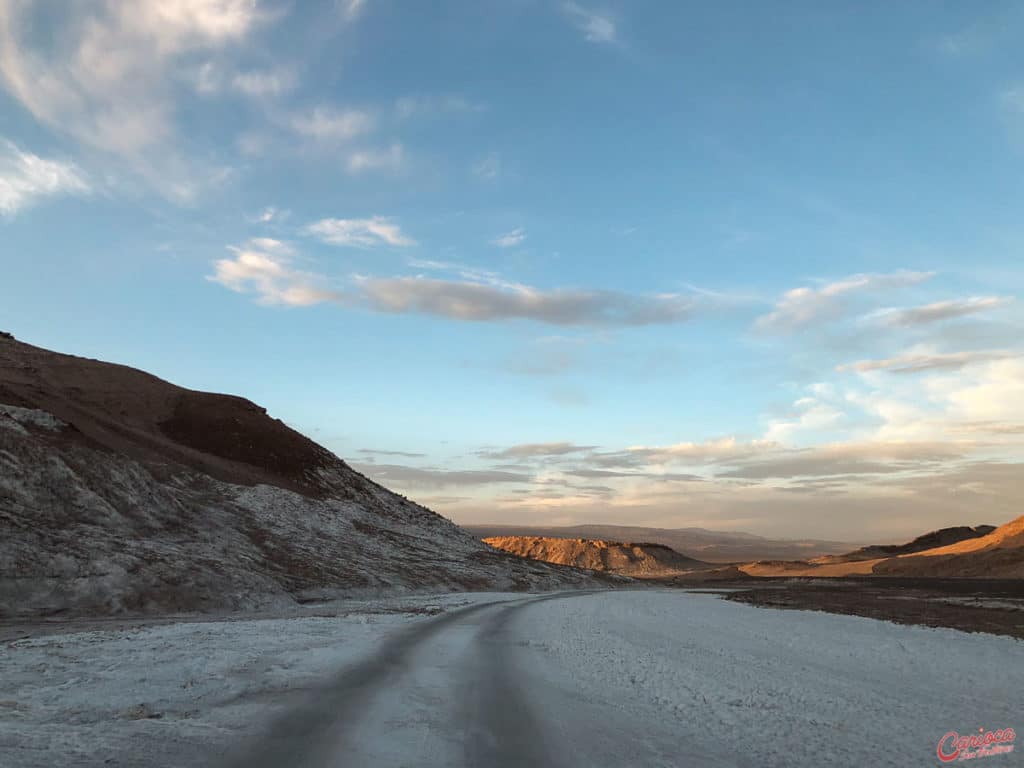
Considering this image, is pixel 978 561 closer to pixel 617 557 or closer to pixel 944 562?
pixel 944 562

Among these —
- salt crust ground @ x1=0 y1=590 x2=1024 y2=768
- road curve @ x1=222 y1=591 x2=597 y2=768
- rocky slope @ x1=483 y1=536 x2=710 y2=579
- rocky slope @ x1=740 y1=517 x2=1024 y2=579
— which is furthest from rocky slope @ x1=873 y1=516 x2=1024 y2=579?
road curve @ x1=222 y1=591 x2=597 y2=768

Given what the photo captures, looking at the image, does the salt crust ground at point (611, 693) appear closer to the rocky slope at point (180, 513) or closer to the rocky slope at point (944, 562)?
the rocky slope at point (180, 513)

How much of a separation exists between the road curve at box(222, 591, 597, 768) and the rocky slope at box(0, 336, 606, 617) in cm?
2339

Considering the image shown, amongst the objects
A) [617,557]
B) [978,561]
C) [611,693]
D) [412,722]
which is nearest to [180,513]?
[611,693]

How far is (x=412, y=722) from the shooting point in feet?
31.4

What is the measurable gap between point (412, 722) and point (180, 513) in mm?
47153

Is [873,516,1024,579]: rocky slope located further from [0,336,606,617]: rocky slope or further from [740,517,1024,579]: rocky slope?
[0,336,606,617]: rocky slope

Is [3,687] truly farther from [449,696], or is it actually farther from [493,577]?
[493,577]

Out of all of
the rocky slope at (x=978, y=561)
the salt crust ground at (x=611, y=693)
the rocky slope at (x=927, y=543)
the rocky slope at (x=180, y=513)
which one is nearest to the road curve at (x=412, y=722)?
the salt crust ground at (x=611, y=693)

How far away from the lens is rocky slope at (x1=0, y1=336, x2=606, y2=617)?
Answer: 106 feet

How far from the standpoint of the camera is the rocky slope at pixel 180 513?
3238 cm

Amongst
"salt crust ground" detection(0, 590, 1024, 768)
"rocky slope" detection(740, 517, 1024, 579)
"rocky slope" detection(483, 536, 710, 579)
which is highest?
"salt crust ground" detection(0, 590, 1024, 768)

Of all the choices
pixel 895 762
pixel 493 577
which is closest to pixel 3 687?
pixel 895 762

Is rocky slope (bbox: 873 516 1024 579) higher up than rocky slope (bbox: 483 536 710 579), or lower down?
higher up
